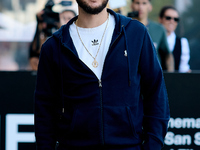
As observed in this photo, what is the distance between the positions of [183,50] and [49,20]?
5.83 ft

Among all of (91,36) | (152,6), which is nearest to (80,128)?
(91,36)

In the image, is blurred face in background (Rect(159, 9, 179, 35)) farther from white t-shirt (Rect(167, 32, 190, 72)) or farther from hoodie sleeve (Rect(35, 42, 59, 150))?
hoodie sleeve (Rect(35, 42, 59, 150))

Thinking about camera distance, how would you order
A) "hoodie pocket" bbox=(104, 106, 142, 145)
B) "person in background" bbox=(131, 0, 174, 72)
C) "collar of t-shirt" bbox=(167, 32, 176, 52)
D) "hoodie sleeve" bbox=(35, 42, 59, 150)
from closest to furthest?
"hoodie pocket" bbox=(104, 106, 142, 145) → "hoodie sleeve" bbox=(35, 42, 59, 150) → "person in background" bbox=(131, 0, 174, 72) → "collar of t-shirt" bbox=(167, 32, 176, 52)

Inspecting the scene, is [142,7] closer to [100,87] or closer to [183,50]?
[183,50]

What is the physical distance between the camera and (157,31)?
4.07 metres

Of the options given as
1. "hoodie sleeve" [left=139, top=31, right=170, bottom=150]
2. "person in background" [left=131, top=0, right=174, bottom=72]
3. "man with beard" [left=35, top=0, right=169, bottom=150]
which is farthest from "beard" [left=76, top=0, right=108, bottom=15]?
"person in background" [left=131, top=0, right=174, bottom=72]

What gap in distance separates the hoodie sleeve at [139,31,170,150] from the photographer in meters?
2.48

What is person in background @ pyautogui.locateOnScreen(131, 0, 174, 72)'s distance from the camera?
4.03 m

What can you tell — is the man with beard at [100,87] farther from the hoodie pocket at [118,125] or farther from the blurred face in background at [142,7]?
the blurred face in background at [142,7]

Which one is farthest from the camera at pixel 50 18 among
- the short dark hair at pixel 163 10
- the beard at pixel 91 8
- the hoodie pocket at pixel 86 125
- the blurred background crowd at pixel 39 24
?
the hoodie pocket at pixel 86 125

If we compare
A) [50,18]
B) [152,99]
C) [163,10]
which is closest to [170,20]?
[163,10]

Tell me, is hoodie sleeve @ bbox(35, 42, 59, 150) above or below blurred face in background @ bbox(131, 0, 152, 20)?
below

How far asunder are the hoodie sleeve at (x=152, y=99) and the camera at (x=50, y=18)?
250 cm

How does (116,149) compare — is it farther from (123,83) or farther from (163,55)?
(163,55)
